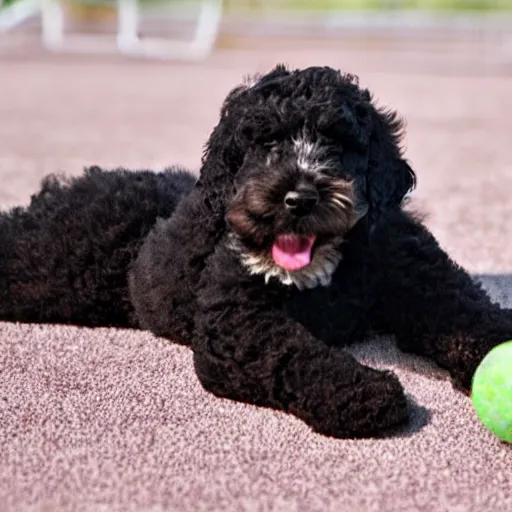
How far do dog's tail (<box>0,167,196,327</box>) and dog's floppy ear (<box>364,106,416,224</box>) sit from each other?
4.09 feet

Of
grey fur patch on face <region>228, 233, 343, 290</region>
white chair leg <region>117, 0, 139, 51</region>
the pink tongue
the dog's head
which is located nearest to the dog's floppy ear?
the dog's head

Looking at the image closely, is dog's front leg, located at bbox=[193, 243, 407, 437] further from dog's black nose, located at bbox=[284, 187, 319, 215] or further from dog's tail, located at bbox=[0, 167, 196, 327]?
dog's tail, located at bbox=[0, 167, 196, 327]

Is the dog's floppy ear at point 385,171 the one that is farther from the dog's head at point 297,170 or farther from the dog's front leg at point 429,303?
the dog's front leg at point 429,303

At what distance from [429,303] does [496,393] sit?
0.84m

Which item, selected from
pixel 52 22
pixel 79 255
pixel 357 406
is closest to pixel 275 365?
pixel 357 406

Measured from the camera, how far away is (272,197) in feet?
13.7

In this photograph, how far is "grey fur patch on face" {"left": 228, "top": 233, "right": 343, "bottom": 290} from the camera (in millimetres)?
4320

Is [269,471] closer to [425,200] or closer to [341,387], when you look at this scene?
[341,387]

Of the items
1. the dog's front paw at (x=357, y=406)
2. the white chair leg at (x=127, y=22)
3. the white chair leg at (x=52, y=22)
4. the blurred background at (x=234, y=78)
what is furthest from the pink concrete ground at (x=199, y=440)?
the white chair leg at (x=52, y=22)

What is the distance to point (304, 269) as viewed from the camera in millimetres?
4348

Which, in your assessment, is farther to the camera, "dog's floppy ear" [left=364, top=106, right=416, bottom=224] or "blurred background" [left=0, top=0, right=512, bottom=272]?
"blurred background" [left=0, top=0, right=512, bottom=272]

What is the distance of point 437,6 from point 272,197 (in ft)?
97.7

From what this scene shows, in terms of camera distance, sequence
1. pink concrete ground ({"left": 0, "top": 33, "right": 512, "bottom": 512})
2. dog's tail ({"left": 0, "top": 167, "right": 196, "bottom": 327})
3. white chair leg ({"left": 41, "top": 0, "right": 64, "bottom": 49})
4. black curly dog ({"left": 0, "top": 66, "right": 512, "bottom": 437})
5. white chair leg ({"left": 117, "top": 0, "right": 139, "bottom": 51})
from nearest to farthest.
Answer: pink concrete ground ({"left": 0, "top": 33, "right": 512, "bottom": 512}) < black curly dog ({"left": 0, "top": 66, "right": 512, "bottom": 437}) < dog's tail ({"left": 0, "top": 167, "right": 196, "bottom": 327}) < white chair leg ({"left": 117, "top": 0, "right": 139, "bottom": 51}) < white chair leg ({"left": 41, "top": 0, "right": 64, "bottom": 49})

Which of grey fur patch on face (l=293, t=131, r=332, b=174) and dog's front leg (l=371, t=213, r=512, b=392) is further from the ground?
grey fur patch on face (l=293, t=131, r=332, b=174)
